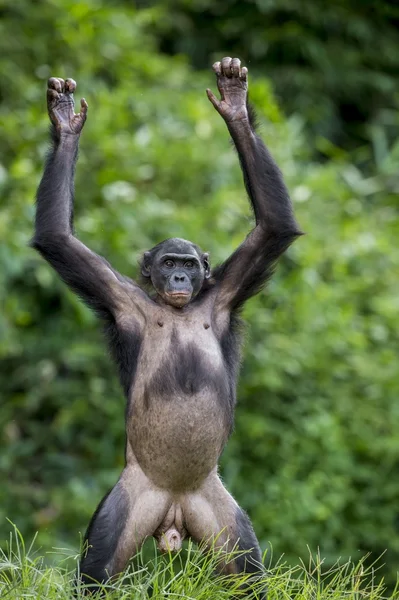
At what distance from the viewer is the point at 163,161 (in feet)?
34.3

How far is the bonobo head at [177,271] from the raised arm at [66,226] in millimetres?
173

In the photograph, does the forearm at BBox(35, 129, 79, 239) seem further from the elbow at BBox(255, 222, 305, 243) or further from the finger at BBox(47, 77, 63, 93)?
the elbow at BBox(255, 222, 305, 243)

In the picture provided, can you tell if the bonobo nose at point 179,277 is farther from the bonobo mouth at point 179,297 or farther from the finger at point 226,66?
the finger at point 226,66

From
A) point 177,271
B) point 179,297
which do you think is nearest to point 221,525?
point 179,297

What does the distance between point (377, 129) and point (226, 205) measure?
466 cm

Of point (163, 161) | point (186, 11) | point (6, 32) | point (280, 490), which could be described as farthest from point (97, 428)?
point (186, 11)

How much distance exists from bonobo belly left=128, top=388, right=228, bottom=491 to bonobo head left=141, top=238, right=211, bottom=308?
19.2 inches

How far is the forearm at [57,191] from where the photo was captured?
19.5 feet

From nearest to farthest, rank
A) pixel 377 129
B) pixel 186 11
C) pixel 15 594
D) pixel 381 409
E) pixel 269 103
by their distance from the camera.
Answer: pixel 15 594 < pixel 381 409 < pixel 269 103 < pixel 377 129 < pixel 186 11

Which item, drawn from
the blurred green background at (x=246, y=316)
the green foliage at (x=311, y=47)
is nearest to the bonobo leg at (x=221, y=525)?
the blurred green background at (x=246, y=316)

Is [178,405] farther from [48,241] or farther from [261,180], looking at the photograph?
[261,180]

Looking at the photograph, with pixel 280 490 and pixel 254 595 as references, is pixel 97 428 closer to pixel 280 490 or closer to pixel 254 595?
pixel 280 490

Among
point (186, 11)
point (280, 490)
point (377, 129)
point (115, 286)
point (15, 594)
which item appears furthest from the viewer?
point (186, 11)

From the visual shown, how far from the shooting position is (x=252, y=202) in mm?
6121
